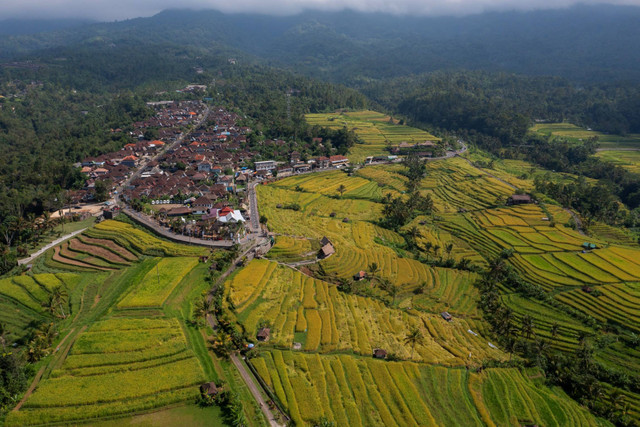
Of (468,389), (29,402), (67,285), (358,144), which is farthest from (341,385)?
(358,144)

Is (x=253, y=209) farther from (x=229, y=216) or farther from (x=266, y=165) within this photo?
(x=266, y=165)

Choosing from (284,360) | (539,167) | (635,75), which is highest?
(635,75)

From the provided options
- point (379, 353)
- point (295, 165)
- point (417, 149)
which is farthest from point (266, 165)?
point (379, 353)

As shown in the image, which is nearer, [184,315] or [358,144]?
[184,315]

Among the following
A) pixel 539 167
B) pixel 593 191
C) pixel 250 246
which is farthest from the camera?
pixel 539 167

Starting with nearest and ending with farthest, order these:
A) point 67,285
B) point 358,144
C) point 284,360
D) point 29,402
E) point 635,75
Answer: point 29,402 < point 284,360 < point 67,285 < point 358,144 < point 635,75

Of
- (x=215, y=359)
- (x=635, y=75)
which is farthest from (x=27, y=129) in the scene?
(x=635, y=75)

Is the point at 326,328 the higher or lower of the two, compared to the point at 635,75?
lower

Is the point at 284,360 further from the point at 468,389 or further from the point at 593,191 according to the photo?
the point at 593,191
